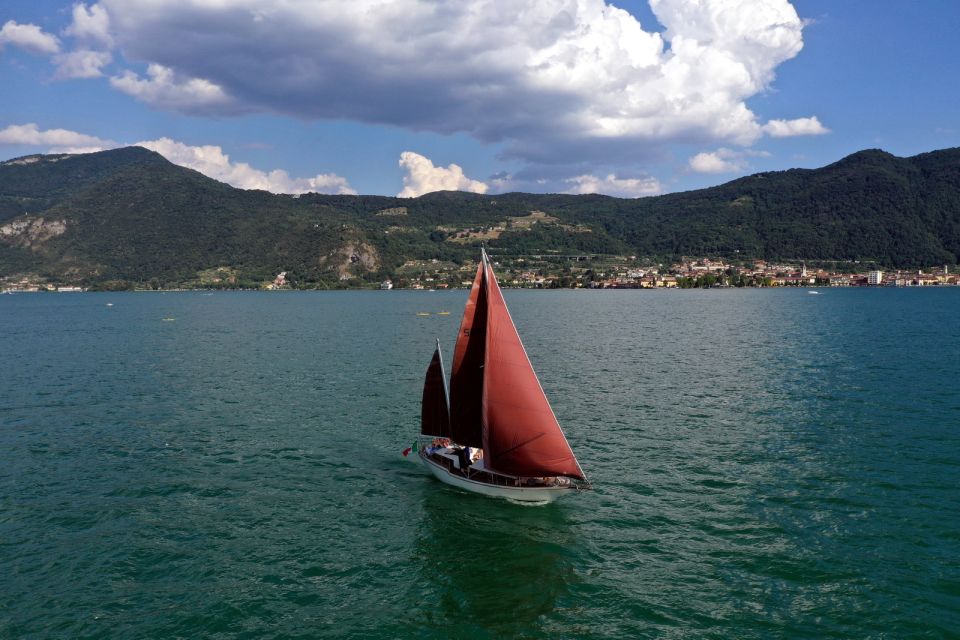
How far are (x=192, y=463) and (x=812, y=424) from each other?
43.1 m

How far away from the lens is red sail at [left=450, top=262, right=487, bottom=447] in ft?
99.0

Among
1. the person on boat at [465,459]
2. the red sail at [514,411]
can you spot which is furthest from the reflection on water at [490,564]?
the red sail at [514,411]

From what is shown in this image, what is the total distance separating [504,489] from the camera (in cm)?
2998

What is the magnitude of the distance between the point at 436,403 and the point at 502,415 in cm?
722

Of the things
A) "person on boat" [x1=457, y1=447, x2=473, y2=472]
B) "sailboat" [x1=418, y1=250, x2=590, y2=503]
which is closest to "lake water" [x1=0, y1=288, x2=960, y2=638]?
"sailboat" [x1=418, y1=250, x2=590, y2=503]

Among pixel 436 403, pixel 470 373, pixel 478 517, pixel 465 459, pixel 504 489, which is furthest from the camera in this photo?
pixel 436 403

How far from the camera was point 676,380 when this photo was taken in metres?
60.6

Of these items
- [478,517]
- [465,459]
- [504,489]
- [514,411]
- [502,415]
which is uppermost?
[514,411]

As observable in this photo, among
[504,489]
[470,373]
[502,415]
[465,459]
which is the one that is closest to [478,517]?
[504,489]

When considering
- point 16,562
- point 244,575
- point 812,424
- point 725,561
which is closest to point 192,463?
point 16,562

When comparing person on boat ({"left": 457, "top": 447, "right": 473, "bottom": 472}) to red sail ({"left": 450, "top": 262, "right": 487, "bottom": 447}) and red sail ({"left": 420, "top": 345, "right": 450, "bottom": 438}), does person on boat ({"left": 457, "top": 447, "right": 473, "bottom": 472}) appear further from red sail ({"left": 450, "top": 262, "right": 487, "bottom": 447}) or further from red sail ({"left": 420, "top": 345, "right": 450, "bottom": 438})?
red sail ({"left": 420, "top": 345, "right": 450, "bottom": 438})

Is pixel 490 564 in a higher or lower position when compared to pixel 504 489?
lower

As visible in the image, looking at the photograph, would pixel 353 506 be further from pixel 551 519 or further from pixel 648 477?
pixel 648 477

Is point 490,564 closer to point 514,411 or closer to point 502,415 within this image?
point 502,415
